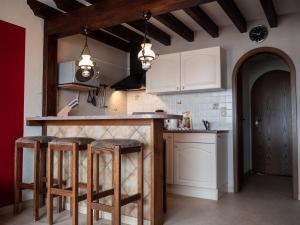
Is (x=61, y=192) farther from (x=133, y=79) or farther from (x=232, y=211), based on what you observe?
(x=133, y=79)

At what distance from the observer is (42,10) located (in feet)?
11.5

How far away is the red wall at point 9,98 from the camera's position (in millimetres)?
3104

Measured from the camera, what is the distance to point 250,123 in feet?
18.8

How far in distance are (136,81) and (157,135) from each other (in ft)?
7.99

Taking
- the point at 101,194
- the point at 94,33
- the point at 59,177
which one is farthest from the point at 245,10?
the point at 59,177

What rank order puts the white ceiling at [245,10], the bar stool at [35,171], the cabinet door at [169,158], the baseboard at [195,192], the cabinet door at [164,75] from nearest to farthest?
the bar stool at [35,171] < the white ceiling at [245,10] < the baseboard at [195,192] < the cabinet door at [169,158] < the cabinet door at [164,75]

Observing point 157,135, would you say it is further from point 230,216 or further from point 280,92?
point 280,92

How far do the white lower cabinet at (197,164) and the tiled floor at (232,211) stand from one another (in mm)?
183

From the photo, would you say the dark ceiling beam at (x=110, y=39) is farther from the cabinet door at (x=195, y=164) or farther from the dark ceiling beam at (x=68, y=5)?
the cabinet door at (x=195, y=164)

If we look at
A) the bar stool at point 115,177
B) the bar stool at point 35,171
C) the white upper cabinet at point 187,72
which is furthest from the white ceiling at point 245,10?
the bar stool at point 115,177

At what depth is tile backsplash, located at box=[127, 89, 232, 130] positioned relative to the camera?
4203 millimetres

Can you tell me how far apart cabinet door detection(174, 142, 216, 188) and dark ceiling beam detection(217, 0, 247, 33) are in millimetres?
1710

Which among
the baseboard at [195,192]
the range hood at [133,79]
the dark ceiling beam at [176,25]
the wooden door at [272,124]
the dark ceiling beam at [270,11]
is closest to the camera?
the dark ceiling beam at [270,11]

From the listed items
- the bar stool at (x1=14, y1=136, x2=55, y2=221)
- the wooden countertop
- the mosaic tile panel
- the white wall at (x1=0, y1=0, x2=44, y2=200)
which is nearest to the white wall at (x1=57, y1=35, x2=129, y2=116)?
the white wall at (x1=0, y1=0, x2=44, y2=200)
